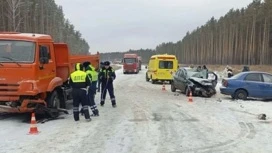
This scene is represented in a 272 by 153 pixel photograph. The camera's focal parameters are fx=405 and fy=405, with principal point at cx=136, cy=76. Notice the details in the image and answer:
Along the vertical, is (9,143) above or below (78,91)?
below

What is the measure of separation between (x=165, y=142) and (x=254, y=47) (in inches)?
2793

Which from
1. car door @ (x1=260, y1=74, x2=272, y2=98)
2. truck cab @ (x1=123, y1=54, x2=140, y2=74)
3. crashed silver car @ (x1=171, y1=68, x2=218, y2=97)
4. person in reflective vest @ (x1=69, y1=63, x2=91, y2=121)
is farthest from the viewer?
truck cab @ (x1=123, y1=54, x2=140, y2=74)

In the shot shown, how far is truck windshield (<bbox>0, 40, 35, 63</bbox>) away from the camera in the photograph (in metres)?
12.3

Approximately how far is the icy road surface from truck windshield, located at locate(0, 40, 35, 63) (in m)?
1.92

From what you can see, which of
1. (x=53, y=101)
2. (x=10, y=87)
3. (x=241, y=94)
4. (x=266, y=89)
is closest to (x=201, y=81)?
(x=241, y=94)

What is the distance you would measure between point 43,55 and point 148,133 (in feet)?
15.3

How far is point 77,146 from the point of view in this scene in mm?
8859

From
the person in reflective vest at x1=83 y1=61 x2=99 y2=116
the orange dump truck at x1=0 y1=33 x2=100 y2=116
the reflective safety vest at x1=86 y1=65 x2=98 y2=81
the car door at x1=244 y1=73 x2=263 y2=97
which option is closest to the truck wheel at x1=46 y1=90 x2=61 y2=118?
the orange dump truck at x1=0 y1=33 x2=100 y2=116

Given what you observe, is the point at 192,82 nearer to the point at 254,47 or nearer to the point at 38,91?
the point at 38,91

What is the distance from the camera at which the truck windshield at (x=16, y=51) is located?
12.3 meters

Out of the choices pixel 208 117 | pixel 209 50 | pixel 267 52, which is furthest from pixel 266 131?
pixel 209 50

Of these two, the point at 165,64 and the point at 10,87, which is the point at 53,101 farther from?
the point at 165,64

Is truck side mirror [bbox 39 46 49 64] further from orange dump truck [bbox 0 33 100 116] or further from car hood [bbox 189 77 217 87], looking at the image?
car hood [bbox 189 77 217 87]

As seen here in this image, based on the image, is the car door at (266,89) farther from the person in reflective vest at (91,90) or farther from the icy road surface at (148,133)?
the person in reflective vest at (91,90)
